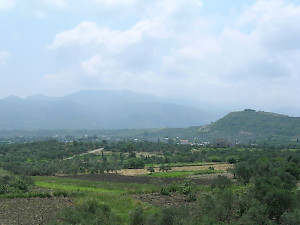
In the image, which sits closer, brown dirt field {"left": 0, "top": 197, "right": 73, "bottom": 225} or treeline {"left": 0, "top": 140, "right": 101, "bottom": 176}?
brown dirt field {"left": 0, "top": 197, "right": 73, "bottom": 225}

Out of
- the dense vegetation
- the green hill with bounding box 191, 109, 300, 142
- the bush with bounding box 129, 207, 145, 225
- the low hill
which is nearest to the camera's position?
the dense vegetation

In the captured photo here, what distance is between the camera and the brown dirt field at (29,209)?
21469 millimetres

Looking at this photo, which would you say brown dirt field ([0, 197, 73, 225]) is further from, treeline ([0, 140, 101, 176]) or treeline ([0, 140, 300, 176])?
treeline ([0, 140, 300, 176])

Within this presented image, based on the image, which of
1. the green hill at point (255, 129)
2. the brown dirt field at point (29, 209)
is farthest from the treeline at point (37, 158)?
the green hill at point (255, 129)

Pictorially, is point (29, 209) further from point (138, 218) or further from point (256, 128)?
point (256, 128)

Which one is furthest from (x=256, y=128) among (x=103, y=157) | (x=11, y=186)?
(x=11, y=186)

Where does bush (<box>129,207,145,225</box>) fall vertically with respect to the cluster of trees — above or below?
above

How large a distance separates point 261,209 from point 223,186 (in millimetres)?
12602

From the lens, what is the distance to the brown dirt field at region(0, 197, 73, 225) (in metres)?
21.5

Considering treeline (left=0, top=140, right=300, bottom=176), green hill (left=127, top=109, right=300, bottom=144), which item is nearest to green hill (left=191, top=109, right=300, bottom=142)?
green hill (left=127, top=109, right=300, bottom=144)

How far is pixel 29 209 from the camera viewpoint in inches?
975

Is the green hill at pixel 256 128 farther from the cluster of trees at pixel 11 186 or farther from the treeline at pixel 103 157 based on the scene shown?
the cluster of trees at pixel 11 186

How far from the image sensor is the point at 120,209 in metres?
24.2

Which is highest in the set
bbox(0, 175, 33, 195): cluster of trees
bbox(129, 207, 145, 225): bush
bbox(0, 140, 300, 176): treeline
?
bbox(129, 207, 145, 225): bush
